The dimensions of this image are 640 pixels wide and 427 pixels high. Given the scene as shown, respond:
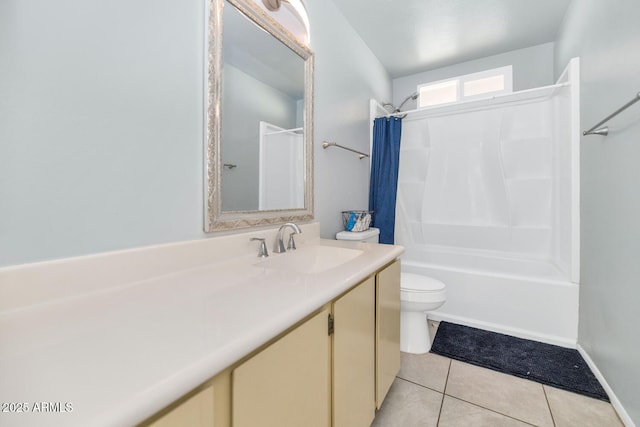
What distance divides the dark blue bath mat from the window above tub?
7.33 ft

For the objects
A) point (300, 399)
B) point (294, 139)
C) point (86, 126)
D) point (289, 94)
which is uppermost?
point (289, 94)

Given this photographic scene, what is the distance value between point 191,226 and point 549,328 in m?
2.36

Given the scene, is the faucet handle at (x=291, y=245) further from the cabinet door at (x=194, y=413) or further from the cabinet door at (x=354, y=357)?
the cabinet door at (x=194, y=413)

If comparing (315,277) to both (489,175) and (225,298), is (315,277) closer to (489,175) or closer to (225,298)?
(225,298)

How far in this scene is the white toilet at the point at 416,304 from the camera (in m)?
1.73

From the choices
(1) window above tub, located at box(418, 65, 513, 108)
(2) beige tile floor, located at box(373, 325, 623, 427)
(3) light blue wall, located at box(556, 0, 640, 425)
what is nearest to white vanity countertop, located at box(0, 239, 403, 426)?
(2) beige tile floor, located at box(373, 325, 623, 427)

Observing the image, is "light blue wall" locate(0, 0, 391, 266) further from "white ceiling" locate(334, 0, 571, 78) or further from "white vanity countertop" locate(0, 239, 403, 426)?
"white ceiling" locate(334, 0, 571, 78)

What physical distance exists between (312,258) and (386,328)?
0.46m

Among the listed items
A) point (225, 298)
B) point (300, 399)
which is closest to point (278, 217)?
point (225, 298)

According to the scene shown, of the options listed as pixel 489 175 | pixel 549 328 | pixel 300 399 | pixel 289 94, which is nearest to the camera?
pixel 300 399

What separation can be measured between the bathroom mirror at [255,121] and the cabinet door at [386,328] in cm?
61

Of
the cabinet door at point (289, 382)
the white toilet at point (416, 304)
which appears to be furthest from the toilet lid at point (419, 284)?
the cabinet door at point (289, 382)

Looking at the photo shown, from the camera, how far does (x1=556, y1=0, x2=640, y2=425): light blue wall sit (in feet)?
3.83

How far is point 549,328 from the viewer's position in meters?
1.87
